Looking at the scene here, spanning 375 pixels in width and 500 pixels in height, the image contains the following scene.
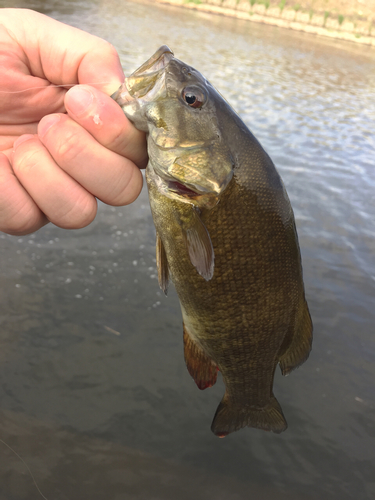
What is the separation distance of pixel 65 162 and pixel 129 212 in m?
5.21

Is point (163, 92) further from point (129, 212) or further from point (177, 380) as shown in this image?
point (129, 212)

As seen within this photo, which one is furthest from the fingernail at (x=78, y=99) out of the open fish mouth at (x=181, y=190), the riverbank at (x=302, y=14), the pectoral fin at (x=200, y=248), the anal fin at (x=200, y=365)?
the riverbank at (x=302, y=14)

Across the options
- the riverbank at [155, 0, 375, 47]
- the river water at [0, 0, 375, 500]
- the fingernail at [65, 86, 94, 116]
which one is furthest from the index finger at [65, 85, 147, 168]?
the riverbank at [155, 0, 375, 47]

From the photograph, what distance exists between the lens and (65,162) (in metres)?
1.78

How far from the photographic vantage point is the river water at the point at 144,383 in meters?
3.61

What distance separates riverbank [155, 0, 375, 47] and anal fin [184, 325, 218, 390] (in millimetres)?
50673

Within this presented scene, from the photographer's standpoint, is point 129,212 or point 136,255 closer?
point 136,255

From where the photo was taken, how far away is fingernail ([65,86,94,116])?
1.62 m

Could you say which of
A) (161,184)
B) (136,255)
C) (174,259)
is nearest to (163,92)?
(161,184)

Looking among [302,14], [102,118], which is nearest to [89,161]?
[102,118]

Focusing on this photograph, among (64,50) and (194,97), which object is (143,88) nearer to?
(194,97)

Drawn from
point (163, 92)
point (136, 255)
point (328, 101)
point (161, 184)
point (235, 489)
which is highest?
point (163, 92)

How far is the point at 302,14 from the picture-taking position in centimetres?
4703

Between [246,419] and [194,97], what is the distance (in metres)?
1.95
